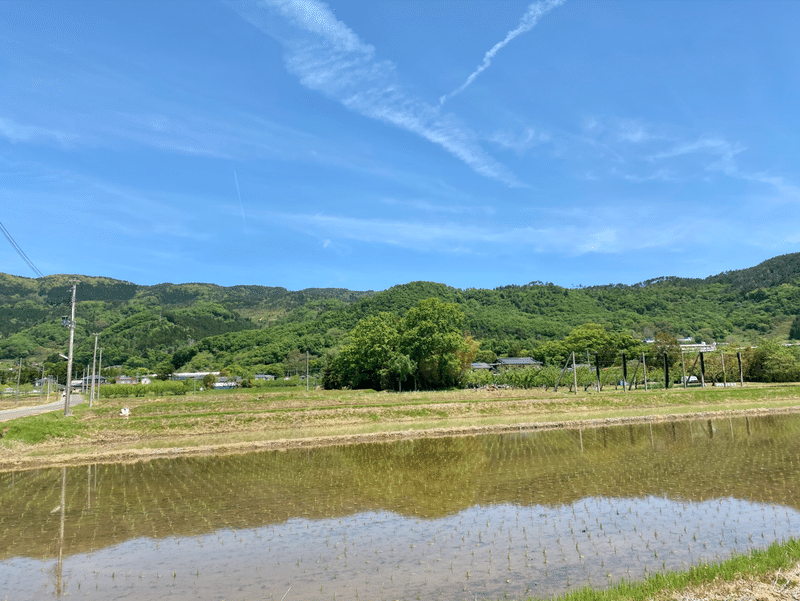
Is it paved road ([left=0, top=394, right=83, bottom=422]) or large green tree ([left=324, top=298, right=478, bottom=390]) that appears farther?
large green tree ([left=324, top=298, right=478, bottom=390])

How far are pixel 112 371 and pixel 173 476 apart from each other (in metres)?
148

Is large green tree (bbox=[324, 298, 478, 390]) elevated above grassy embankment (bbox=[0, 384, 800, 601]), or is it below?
above

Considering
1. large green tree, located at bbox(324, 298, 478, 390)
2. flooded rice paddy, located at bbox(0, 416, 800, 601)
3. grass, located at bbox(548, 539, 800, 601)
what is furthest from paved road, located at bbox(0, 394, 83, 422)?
grass, located at bbox(548, 539, 800, 601)

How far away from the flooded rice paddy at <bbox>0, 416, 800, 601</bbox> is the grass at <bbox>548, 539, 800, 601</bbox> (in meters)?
0.87

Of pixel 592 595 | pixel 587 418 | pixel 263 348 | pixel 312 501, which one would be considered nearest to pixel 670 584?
pixel 592 595

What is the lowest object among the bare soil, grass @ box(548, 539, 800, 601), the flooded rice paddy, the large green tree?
the bare soil

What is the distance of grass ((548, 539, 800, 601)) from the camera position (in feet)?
27.2

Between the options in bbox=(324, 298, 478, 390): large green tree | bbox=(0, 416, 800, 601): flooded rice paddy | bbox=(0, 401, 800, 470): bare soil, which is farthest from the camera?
bbox=(324, 298, 478, 390): large green tree

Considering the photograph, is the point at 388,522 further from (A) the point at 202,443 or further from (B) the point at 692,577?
(A) the point at 202,443

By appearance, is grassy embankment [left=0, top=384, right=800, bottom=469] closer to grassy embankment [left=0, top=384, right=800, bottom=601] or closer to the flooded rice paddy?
grassy embankment [left=0, top=384, right=800, bottom=601]

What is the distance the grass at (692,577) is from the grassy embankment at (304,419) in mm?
23646

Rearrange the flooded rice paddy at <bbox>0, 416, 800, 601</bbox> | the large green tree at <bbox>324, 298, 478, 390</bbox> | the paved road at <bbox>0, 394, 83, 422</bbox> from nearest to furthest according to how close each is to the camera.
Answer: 1. the flooded rice paddy at <bbox>0, 416, 800, 601</bbox>
2. the paved road at <bbox>0, 394, 83, 422</bbox>
3. the large green tree at <bbox>324, 298, 478, 390</bbox>

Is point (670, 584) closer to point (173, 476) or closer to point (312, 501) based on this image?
point (312, 501)

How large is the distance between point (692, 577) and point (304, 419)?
32567mm
